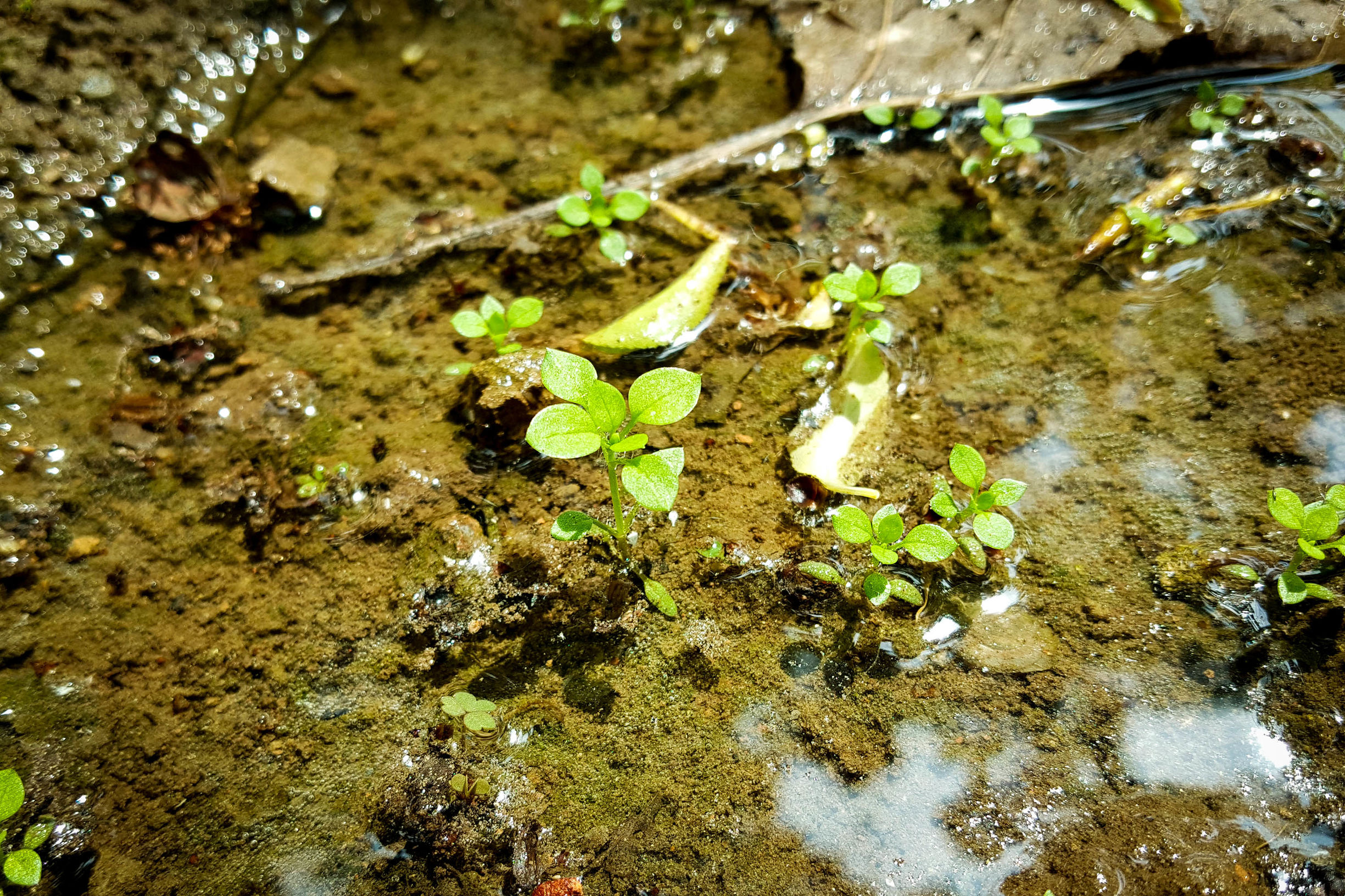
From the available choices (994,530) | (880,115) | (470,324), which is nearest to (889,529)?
(994,530)

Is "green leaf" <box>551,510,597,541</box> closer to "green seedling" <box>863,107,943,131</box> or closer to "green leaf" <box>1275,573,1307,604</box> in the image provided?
"green leaf" <box>1275,573,1307,604</box>

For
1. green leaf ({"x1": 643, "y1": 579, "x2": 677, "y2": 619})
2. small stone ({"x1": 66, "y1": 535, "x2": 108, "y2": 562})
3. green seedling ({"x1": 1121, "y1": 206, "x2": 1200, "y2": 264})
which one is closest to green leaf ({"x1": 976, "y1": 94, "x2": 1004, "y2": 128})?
green seedling ({"x1": 1121, "y1": 206, "x2": 1200, "y2": 264})

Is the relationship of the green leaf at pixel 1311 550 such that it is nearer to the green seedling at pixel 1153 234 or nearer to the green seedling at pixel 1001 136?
the green seedling at pixel 1153 234

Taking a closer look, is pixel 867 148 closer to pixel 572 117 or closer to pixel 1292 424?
pixel 572 117

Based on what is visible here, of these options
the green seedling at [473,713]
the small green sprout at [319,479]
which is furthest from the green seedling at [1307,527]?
the small green sprout at [319,479]

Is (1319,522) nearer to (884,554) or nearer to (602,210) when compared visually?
(884,554)
